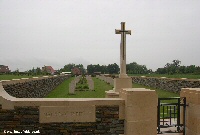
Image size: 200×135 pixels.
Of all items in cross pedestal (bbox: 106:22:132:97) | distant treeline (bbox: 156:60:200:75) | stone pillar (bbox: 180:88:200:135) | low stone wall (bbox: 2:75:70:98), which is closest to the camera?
stone pillar (bbox: 180:88:200:135)

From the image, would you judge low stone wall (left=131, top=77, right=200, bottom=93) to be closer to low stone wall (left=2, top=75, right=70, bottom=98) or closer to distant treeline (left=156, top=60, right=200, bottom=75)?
low stone wall (left=2, top=75, right=70, bottom=98)

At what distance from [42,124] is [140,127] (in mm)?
2047

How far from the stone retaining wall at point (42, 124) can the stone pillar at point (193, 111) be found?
203cm

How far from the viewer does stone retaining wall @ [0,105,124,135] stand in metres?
4.70

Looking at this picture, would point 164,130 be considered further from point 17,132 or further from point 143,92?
point 17,132

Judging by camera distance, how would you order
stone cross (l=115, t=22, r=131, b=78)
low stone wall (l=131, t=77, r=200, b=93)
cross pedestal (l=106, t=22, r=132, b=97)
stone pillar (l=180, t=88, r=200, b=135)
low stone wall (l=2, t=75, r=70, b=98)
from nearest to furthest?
1. stone pillar (l=180, t=88, r=200, b=135)
2. cross pedestal (l=106, t=22, r=132, b=97)
3. stone cross (l=115, t=22, r=131, b=78)
4. low stone wall (l=2, t=75, r=70, b=98)
5. low stone wall (l=131, t=77, r=200, b=93)

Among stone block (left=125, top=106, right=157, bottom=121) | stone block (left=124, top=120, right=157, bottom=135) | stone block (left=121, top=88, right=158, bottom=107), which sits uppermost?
stone block (left=121, top=88, right=158, bottom=107)

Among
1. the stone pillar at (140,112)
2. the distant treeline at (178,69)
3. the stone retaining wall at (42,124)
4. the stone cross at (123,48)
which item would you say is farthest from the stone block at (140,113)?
the distant treeline at (178,69)

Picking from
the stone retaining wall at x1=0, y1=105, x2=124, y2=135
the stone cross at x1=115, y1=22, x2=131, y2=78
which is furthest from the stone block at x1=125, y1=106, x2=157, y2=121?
the stone cross at x1=115, y1=22, x2=131, y2=78

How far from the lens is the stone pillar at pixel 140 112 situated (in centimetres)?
479

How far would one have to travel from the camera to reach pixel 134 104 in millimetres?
4805

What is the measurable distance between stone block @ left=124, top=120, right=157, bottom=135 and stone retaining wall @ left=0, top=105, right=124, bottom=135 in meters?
0.39

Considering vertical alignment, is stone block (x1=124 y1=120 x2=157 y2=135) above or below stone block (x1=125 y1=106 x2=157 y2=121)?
below

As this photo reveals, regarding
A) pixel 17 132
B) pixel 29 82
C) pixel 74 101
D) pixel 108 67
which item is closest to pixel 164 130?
pixel 74 101
